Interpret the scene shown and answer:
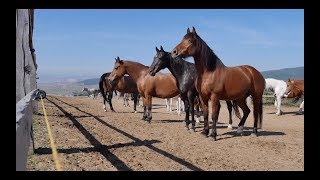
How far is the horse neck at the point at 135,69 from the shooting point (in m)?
14.2

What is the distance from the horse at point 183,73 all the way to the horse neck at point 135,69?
2.05m

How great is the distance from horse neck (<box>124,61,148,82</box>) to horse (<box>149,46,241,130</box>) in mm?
2045

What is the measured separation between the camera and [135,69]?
1436cm

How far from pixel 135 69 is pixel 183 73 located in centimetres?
332

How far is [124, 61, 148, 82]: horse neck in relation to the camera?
1422 cm

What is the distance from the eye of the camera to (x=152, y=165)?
19.2 feet

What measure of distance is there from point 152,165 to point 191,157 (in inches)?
43.8

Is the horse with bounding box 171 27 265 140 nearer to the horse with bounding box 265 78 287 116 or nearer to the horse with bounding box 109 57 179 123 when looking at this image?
the horse with bounding box 109 57 179 123

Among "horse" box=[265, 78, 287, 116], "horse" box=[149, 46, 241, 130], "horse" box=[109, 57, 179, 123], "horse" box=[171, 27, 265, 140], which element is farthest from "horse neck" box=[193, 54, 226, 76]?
"horse" box=[265, 78, 287, 116]

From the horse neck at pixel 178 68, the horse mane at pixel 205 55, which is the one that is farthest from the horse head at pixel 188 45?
the horse neck at pixel 178 68

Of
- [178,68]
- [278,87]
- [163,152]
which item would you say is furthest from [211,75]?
[278,87]
